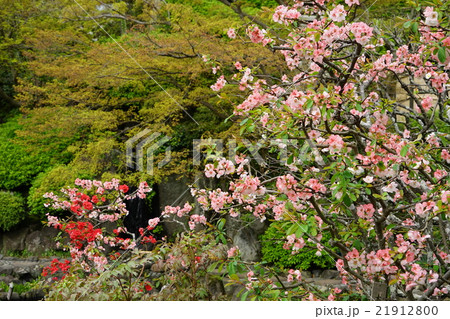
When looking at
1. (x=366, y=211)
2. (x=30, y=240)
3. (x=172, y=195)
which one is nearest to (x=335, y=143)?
(x=366, y=211)

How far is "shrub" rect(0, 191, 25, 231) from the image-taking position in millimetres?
9359

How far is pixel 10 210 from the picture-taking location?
9367 millimetres

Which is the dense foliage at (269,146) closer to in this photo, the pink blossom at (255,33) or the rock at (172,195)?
the pink blossom at (255,33)

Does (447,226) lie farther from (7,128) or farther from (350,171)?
(7,128)

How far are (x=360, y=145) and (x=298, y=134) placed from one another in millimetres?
371

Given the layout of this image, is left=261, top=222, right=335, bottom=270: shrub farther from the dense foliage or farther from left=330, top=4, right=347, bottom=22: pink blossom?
left=330, top=4, right=347, bottom=22: pink blossom

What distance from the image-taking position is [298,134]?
2215 mm

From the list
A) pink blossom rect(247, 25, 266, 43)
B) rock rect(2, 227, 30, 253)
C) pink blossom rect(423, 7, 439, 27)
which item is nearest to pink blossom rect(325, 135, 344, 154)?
pink blossom rect(423, 7, 439, 27)

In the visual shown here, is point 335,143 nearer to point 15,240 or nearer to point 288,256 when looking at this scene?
point 288,256

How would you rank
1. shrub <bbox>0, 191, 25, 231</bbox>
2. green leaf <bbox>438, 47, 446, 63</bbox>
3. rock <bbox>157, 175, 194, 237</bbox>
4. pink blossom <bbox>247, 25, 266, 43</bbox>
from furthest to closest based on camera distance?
shrub <bbox>0, 191, 25, 231</bbox>, rock <bbox>157, 175, 194, 237</bbox>, pink blossom <bbox>247, 25, 266, 43</bbox>, green leaf <bbox>438, 47, 446, 63</bbox>

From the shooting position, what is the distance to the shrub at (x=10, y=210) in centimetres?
936

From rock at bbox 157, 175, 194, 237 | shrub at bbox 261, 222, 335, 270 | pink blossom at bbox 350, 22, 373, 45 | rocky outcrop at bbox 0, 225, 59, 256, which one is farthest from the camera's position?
rocky outcrop at bbox 0, 225, 59, 256

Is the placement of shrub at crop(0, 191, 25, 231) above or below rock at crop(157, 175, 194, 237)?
below
